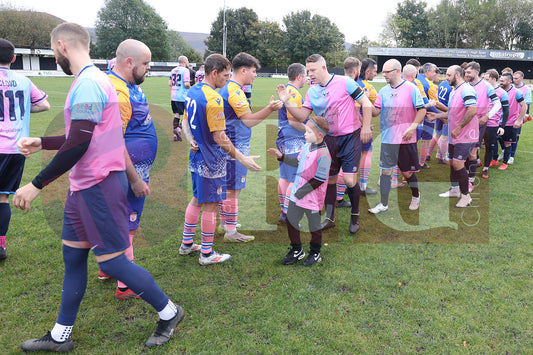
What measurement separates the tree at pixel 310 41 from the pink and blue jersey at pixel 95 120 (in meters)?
70.9

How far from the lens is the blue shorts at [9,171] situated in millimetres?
4062

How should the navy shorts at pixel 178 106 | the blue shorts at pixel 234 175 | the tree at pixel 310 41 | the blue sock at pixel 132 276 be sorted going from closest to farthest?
1. the blue sock at pixel 132 276
2. the blue shorts at pixel 234 175
3. the navy shorts at pixel 178 106
4. the tree at pixel 310 41

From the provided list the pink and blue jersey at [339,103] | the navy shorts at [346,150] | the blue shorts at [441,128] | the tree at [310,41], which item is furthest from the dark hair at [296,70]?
the tree at [310,41]

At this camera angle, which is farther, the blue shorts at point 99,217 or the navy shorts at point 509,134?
the navy shorts at point 509,134

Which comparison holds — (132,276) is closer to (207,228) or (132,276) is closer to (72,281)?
(72,281)

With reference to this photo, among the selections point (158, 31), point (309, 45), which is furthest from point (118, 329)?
point (158, 31)

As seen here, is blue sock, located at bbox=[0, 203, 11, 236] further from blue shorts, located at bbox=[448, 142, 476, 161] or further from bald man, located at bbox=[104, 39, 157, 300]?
blue shorts, located at bbox=[448, 142, 476, 161]

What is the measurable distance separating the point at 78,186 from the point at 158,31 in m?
83.0

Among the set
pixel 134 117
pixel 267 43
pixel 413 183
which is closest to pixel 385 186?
pixel 413 183

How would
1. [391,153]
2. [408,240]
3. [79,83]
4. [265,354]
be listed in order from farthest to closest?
1. [391,153]
2. [408,240]
3. [265,354]
4. [79,83]

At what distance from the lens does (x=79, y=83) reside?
244cm

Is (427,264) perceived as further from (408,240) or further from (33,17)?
(33,17)

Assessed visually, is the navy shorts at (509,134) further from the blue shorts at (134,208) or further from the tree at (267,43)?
the tree at (267,43)

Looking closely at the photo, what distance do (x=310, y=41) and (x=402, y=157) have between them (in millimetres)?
71504
